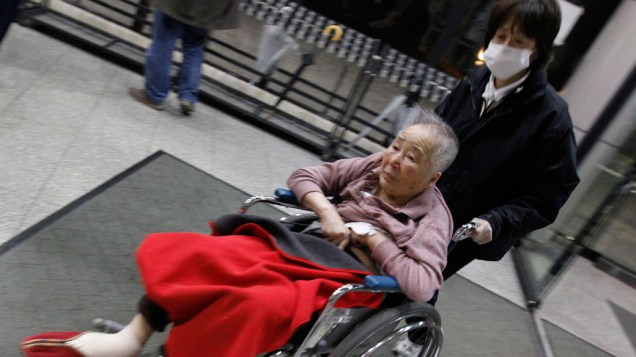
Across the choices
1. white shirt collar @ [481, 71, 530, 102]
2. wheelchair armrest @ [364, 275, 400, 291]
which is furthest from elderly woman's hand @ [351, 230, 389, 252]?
white shirt collar @ [481, 71, 530, 102]

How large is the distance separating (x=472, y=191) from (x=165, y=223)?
1.41 meters

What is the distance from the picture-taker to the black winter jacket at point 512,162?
147 cm

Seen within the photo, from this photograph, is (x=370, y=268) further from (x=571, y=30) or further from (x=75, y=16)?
(x=75, y=16)

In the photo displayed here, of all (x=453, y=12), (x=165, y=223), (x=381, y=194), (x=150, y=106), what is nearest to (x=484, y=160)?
(x=381, y=194)

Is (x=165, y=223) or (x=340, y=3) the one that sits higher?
(x=340, y=3)

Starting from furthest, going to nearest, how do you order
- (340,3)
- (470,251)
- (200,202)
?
(340,3) → (200,202) → (470,251)

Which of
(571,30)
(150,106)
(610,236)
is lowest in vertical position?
(150,106)

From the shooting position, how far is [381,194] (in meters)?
1.53

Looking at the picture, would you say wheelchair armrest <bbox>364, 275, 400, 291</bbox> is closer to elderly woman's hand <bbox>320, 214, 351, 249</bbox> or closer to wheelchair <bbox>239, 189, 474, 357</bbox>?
wheelchair <bbox>239, 189, 474, 357</bbox>

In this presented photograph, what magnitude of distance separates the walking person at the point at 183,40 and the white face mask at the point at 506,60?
7.02ft

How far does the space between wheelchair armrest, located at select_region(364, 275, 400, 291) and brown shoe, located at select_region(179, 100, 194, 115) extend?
8.06 feet

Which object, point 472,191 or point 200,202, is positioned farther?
point 200,202

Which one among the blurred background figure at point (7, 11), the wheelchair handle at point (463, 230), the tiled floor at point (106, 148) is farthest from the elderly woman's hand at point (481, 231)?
the blurred background figure at point (7, 11)

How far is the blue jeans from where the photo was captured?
3123mm
